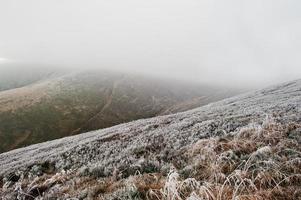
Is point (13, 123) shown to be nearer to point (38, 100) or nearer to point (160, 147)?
point (38, 100)

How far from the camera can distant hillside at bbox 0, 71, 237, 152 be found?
91.9m

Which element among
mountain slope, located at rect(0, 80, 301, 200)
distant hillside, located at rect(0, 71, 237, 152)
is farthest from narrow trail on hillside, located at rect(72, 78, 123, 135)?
mountain slope, located at rect(0, 80, 301, 200)

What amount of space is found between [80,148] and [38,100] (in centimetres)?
10573

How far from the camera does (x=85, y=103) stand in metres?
124

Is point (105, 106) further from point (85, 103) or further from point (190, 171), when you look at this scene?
point (190, 171)

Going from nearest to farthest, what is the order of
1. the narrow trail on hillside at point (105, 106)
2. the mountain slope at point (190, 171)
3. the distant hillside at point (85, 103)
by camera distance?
the mountain slope at point (190, 171), the distant hillside at point (85, 103), the narrow trail on hillside at point (105, 106)

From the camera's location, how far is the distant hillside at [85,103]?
301 feet

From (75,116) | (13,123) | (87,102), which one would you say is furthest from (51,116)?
(87,102)

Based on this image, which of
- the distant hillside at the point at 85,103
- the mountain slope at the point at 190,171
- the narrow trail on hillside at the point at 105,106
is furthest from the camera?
the narrow trail on hillside at the point at 105,106

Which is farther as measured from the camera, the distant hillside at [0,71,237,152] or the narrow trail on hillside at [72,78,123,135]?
the narrow trail on hillside at [72,78,123,135]

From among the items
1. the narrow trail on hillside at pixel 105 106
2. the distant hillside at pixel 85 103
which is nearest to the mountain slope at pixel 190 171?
the distant hillside at pixel 85 103

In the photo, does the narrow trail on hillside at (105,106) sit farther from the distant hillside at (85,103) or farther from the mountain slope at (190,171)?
the mountain slope at (190,171)

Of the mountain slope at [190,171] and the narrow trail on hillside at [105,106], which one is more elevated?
A: the mountain slope at [190,171]

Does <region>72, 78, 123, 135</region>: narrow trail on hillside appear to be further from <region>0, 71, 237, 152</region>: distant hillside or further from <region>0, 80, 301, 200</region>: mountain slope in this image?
<region>0, 80, 301, 200</region>: mountain slope
